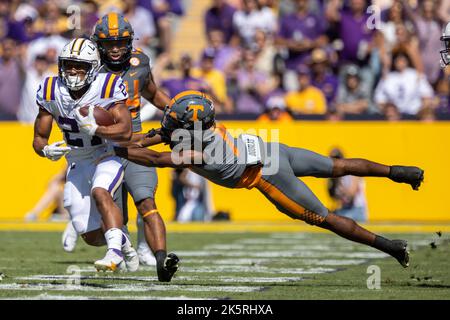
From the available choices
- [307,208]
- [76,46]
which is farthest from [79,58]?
[307,208]

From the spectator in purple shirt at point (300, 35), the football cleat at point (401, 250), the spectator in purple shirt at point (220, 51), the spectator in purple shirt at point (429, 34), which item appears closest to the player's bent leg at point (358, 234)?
the football cleat at point (401, 250)

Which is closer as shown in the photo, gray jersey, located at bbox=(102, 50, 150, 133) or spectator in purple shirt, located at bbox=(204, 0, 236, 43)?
gray jersey, located at bbox=(102, 50, 150, 133)

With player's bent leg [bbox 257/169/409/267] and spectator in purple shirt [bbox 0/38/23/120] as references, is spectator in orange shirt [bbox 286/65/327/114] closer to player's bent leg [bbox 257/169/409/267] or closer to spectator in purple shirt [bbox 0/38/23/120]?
spectator in purple shirt [bbox 0/38/23/120]

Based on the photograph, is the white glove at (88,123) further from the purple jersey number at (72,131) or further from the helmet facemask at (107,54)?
the helmet facemask at (107,54)

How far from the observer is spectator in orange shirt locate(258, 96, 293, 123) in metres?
Answer: 12.5

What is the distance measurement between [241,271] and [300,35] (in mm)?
6935

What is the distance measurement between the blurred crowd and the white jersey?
552cm

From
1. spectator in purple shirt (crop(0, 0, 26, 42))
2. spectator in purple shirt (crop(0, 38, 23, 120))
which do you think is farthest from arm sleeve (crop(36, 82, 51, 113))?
spectator in purple shirt (crop(0, 0, 26, 42))

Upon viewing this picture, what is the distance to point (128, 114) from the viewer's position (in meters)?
6.96

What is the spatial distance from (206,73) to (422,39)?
280cm

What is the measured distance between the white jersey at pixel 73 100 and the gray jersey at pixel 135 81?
0.37m

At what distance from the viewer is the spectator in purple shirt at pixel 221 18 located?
47.9 feet

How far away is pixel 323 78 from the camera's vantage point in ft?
44.0
